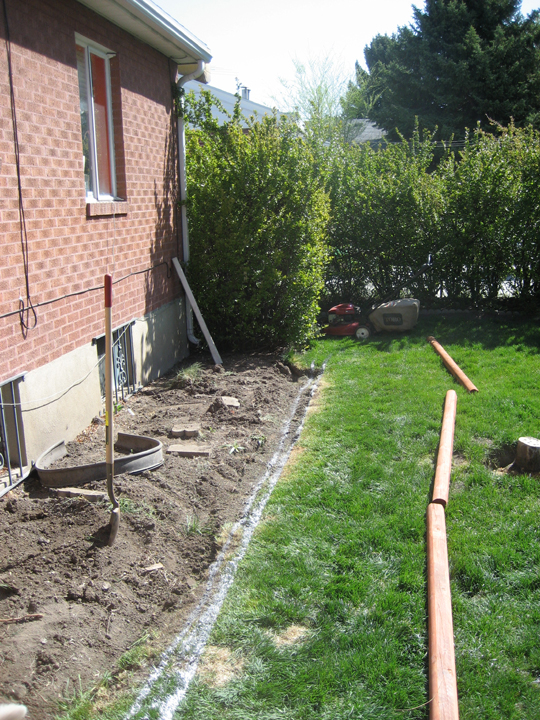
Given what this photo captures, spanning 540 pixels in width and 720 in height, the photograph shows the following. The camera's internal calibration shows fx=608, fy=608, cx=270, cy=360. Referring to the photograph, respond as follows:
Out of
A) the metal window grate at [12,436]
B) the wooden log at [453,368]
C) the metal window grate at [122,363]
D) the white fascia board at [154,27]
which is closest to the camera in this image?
the metal window grate at [12,436]

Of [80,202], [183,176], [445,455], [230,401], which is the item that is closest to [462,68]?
[183,176]

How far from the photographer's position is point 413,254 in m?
11.5

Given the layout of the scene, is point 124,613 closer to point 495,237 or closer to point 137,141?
point 137,141

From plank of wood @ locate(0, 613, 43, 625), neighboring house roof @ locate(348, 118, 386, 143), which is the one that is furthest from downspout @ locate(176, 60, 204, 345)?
neighboring house roof @ locate(348, 118, 386, 143)

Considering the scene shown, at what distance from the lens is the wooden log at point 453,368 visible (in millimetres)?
7150

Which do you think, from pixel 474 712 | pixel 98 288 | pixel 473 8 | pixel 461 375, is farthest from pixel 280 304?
pixel 473 8

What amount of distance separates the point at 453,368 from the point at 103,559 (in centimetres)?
558

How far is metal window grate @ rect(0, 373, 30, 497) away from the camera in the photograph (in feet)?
14.7

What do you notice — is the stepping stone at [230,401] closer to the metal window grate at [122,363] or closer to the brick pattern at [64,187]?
the metal window grate at [122,363]

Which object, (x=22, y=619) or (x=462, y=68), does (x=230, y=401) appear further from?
(x=462, y=68)

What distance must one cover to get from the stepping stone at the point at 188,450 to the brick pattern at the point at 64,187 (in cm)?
131

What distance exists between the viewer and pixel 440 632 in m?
2.95

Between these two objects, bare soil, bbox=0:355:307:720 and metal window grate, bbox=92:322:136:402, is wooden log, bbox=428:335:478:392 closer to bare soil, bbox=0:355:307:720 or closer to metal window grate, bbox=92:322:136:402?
bare soil, bbox=0:355:307:720

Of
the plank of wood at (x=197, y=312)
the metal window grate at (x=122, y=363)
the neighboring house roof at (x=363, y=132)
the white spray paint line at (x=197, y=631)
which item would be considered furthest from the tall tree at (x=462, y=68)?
the white spray paint line at (x=197, y=631)
